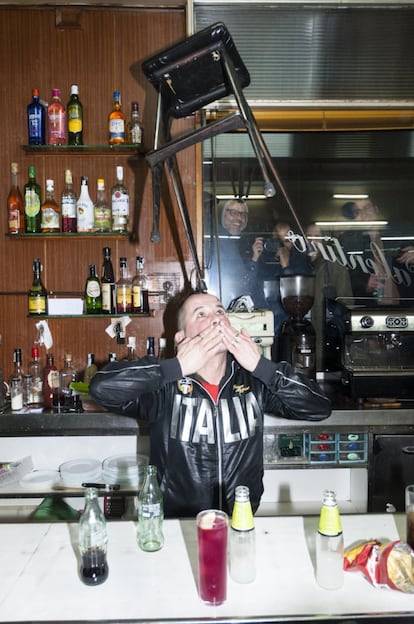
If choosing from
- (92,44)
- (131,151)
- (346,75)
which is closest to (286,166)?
(346,75)

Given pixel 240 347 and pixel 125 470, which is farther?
pixel 125 470

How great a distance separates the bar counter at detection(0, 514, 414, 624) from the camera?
106 centimetres

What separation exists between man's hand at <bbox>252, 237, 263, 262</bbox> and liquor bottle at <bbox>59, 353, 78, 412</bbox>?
133 centimetres

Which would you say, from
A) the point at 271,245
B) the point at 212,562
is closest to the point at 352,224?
the point at 271,245

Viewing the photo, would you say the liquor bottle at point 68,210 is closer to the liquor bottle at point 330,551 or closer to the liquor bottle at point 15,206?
the liquor bottle at point 15,206

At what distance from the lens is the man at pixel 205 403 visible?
5.98 feet

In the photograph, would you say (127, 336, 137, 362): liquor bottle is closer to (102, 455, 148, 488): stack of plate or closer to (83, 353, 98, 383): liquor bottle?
(83, 353, 98, 383): liquor bottle

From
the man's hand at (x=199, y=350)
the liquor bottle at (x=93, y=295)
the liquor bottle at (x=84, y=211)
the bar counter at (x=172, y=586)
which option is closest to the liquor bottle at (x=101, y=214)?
the liquor bottle at (x=84, y=211)

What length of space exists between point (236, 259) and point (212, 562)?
7.57ft

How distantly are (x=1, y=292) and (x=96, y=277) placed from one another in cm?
61

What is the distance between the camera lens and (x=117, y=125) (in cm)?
295

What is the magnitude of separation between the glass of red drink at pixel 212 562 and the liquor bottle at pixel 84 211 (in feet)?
7.14

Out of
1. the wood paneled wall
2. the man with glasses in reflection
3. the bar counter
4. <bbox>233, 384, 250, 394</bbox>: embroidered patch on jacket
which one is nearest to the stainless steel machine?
the man with glasses in reflection

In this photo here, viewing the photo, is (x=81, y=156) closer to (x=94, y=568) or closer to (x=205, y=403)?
(x=205, y=403)
